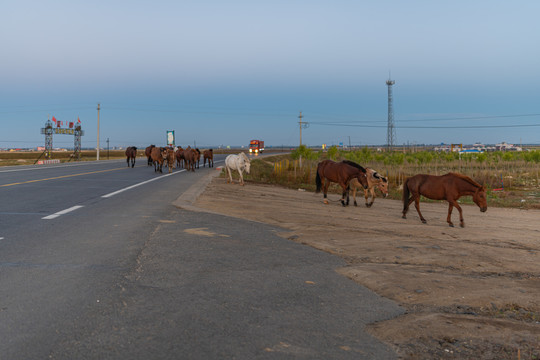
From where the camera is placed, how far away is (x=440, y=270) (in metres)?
6.39

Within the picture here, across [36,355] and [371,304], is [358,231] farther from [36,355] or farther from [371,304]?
[36,355]

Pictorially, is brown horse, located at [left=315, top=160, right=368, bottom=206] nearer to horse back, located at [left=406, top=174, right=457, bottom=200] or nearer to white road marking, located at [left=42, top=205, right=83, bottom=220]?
horse back, located at [left=406, top=174, right=457, bottom=200]

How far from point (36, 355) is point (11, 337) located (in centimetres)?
49

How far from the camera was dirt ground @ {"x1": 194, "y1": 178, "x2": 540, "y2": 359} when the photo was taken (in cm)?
387

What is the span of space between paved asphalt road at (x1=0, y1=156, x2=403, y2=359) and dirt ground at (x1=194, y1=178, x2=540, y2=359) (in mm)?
340

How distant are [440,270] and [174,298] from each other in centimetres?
396

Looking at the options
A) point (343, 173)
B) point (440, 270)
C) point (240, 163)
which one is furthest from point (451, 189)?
point (240, 163)

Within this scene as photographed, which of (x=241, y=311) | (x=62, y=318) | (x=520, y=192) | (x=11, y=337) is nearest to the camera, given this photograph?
(x=11, y=337)

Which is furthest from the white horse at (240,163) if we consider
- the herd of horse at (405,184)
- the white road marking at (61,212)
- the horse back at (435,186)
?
the horse back at (435,186)

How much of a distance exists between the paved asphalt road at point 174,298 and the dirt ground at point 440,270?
13.4 inches

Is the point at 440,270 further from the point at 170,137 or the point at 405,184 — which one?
the point at 170,137

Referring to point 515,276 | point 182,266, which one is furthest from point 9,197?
point 515,276

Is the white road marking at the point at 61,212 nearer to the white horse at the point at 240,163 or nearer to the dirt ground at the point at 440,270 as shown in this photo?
the dirt ground at the point at 440,270

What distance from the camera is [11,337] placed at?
12.0 feet
